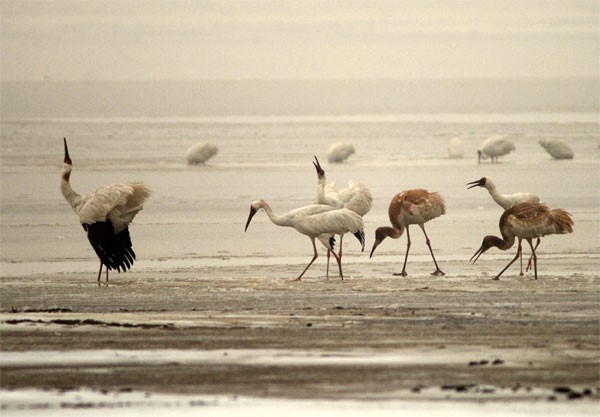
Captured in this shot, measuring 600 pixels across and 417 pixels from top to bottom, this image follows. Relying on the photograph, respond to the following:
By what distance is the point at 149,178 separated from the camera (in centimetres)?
3142

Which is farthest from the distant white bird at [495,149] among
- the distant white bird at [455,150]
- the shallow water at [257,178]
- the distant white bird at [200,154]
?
the distant white bird at [200,154]

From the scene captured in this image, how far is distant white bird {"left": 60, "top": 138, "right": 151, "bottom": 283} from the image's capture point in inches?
626

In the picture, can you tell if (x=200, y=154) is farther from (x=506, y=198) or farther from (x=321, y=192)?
(x=506, y=198)

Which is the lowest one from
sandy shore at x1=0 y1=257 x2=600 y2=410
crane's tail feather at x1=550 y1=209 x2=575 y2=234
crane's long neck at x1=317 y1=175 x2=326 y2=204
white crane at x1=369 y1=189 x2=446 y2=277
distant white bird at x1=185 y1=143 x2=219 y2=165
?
sandy shore at x1=0 y1=257 x2=600 y2=410

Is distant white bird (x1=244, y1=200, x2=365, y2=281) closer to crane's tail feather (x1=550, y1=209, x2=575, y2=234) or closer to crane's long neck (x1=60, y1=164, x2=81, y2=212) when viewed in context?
crane's tail feather (x1=550, y1=209, x2=575, y2=234)

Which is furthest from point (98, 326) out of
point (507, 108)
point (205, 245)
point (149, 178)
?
point (507, 108)

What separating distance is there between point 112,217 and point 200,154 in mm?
19655

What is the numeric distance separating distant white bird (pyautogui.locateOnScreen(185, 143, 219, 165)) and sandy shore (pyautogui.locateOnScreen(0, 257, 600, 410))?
63.8 feet

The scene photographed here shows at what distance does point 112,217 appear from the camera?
16125 millimetres

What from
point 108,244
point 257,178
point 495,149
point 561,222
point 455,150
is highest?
point 455,150

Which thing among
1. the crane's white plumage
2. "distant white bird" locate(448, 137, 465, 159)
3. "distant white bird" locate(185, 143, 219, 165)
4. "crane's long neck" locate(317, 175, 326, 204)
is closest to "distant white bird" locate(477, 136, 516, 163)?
"distant white bird" locate(448, 137, 465, 159)

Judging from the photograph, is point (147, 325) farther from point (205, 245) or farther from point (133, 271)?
point (205, 245)

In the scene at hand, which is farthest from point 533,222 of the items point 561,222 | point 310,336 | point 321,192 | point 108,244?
point 108,244

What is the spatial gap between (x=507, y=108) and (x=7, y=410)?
251 feet
